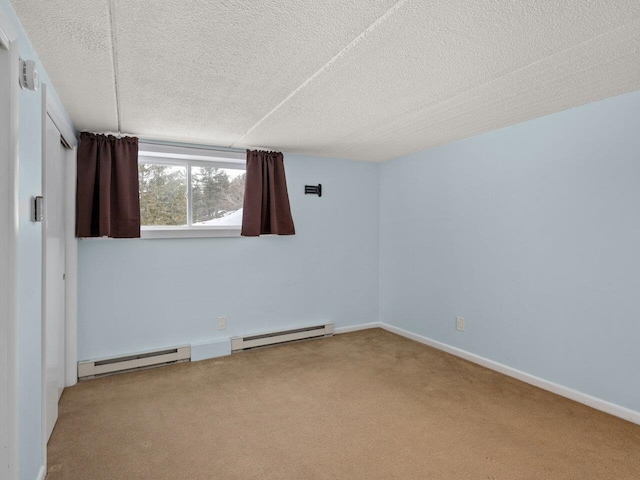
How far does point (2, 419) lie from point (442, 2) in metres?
2.23

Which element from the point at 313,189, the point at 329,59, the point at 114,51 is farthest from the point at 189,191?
the point at 329,59

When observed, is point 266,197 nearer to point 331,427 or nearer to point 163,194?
point 163,194

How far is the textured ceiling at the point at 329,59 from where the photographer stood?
141 cm

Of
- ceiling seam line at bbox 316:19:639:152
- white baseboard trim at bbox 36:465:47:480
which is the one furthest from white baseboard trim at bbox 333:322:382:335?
white baseboard trim at bbox 36:465:47:480

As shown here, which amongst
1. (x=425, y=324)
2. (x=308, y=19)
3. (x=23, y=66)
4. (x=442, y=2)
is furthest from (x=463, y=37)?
(x=425, y=324)

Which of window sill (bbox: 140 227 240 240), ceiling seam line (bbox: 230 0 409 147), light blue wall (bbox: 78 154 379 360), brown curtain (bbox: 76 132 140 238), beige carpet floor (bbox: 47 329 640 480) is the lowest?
beige carpet floor (bbox: 47 329 640 480)

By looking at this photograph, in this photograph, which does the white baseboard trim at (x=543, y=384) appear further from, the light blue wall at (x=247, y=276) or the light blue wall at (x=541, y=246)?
the light blue wall at (x=247, y=276)

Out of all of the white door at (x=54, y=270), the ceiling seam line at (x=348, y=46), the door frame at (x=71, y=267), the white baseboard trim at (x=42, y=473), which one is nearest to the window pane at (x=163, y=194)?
the door frame at (x=71, y=267)

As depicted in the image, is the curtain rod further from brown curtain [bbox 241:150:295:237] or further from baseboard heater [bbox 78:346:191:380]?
baseboard heater [bbox 78:346:191:380]

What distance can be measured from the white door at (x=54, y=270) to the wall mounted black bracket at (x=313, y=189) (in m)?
2.22

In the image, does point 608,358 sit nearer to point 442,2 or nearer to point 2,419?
point 442,2

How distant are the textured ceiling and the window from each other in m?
0.57

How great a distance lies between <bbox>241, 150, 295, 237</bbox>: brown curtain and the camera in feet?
11.8

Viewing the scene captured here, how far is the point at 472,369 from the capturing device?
3156 mm
